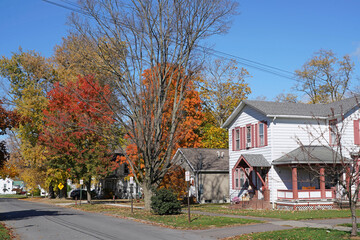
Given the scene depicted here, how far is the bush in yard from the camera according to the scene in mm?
24094

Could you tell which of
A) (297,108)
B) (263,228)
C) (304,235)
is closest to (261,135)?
(297,108)

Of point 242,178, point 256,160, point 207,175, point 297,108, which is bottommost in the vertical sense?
point 242,178

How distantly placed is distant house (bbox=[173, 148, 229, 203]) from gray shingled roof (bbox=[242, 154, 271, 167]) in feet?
28.8

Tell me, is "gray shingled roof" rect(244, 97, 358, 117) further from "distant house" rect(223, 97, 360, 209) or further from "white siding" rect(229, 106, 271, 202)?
"white siding" rect(229, 106, 271, 202)

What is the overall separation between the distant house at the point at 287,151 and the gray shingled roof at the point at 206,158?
608 centimetres

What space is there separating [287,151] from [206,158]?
11.7 m

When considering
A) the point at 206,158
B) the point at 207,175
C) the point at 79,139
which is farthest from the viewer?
the point at 206,158

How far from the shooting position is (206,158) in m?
39.3

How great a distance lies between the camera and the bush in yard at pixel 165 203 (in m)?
24.1

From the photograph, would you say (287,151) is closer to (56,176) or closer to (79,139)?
(79,139)

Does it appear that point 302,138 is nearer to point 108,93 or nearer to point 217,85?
point 108,93

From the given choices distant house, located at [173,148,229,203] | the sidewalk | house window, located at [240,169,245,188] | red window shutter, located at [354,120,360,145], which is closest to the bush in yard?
the sidewalk

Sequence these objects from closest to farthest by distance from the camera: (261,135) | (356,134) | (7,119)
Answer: (7,119)
(356,134)
(261,135)

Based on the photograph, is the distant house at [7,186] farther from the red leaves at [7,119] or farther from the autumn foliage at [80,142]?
the red leaves at [7,119]
